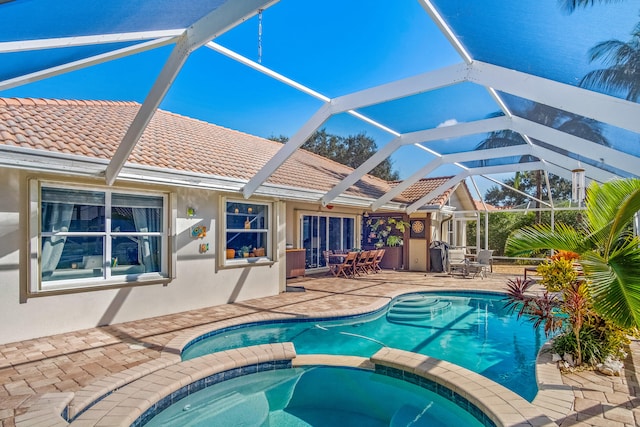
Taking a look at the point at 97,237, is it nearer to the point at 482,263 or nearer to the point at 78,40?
the point at 78,40

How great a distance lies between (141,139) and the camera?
10.6 m

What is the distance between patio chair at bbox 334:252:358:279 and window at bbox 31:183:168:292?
8243 mm

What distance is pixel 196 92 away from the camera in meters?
7.91

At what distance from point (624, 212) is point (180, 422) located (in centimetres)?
637

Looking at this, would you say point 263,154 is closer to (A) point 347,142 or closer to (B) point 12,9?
(B) point 12,9

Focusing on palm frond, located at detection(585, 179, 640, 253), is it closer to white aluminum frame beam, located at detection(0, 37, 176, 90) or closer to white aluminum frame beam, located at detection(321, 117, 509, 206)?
white aluminum frame beam, located at detection(321, 117, 509, 206)

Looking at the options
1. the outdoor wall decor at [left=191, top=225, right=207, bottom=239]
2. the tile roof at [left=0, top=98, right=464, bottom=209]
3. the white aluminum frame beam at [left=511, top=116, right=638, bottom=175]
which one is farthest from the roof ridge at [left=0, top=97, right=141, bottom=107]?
the white aluminum frame beam at [left=511, top=116, right=638, bottom=175]

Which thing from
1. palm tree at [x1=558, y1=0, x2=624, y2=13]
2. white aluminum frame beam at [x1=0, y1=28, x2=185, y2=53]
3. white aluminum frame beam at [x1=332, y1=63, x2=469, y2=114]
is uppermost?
white aluminum frame beam at [x1=332, y1=63, x2=469, y2=114]

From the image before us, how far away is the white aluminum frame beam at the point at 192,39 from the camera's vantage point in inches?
191

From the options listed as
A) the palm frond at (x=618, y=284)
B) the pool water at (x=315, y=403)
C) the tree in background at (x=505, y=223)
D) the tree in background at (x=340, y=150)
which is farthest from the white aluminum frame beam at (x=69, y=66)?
the tree in background at (x=505, y=223)

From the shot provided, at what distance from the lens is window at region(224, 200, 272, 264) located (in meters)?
11.6

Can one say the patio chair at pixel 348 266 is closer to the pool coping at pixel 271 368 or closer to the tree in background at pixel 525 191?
the pool coping at pixel 271 368

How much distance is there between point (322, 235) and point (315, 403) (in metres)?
12.2

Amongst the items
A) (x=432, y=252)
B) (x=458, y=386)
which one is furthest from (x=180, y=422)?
(x=432, y=252)
